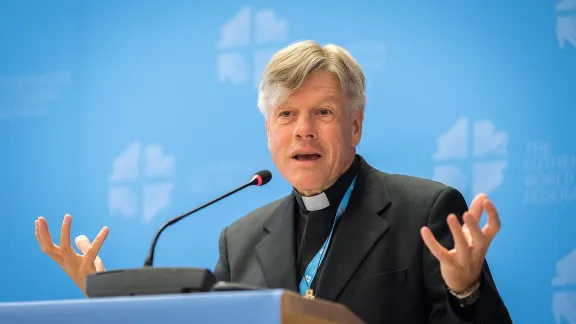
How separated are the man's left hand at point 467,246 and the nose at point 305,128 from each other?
0.86 metres

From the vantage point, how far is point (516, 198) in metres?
3.40

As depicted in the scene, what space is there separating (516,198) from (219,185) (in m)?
1.32

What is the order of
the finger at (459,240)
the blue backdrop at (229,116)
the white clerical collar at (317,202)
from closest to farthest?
1. the finger at (459,240)
2. the white clerical collar at (317,202)
3. the blue backdrop at (229,116)

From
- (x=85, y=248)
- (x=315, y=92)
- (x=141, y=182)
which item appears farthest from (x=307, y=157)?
(x=141, y=182)

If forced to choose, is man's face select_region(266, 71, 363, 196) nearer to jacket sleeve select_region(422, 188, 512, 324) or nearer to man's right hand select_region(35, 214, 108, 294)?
jacket sleeve select_region(422, 188, 512, 324)

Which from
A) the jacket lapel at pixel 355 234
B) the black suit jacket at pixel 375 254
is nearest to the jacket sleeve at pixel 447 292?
the black suit jacket at pixel 375 254

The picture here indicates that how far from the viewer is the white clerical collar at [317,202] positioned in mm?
2980

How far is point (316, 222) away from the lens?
2945 mm

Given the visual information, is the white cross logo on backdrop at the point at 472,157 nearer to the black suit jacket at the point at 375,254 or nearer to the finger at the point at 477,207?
the black suit jacket at the point at 375,254

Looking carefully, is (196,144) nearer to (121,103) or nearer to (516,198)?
(121,103)

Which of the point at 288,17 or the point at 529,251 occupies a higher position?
the point at 288,17

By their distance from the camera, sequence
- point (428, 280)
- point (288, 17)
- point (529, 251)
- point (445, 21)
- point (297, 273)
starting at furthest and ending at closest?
point (288, 17), point (445, 21), point (529, 251), point (297, 273), point (428, 280)

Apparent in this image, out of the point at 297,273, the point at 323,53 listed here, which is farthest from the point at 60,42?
the point at 297,273

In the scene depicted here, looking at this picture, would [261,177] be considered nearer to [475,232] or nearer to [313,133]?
[313,133]
